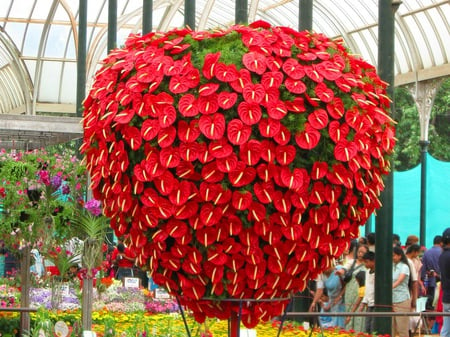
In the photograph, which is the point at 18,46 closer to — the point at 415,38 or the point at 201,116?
the point at 415,38

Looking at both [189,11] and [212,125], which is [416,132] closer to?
[189,11]

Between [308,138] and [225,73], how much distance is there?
38cm

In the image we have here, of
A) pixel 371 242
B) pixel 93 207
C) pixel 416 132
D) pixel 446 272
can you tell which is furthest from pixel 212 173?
pixel 416 132

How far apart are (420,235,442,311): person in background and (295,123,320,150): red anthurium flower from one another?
879 centimetres

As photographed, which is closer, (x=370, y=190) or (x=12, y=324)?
(x=370, y=190)

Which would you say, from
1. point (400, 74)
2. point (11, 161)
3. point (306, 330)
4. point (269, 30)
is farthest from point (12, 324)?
point (400, 74)

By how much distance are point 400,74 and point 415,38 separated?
792mm

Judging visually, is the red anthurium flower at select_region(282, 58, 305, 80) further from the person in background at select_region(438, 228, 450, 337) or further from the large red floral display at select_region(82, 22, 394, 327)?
the person in background at select_region(438, 228, 450, 337)

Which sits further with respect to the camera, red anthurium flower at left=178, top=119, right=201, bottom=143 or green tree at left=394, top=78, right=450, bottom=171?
green tree at left=394, top=78, right=450, bottom=171

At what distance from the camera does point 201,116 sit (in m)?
3.68

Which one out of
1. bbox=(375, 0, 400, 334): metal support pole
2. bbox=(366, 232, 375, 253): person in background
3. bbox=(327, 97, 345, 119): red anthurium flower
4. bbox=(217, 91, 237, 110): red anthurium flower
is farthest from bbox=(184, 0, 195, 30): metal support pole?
bbox=(217, 91, 237, 110): red anthurium flower

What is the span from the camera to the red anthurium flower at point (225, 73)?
12.2ft

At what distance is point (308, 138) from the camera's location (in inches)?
146

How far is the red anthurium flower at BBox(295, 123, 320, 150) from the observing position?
370 centimetres
